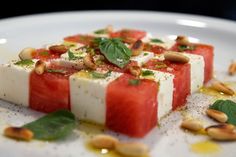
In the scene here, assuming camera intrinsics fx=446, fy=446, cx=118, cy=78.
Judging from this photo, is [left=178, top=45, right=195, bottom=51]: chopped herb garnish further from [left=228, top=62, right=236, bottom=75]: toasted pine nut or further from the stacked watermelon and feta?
[left=228, top=62, right=236, bottom=75]: toasted pine nut

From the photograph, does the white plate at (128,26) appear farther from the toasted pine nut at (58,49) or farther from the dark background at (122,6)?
the dark background at (122,6)

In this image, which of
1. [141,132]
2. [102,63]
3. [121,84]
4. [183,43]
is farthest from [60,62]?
[183,43]

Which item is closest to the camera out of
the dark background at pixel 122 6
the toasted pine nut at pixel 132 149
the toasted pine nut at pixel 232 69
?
the toasted pine nut at pixel 132 149

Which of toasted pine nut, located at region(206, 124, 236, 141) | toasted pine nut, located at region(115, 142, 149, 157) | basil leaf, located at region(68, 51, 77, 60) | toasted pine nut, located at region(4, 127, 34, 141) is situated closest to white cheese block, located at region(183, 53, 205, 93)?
toasted pine nut, located at region(206, 124, 236, 141)

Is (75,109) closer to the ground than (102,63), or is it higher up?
closer to the ground

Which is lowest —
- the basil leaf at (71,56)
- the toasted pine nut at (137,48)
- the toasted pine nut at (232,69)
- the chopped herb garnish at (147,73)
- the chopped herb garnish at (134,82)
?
the toasted pine nut at (232,69)

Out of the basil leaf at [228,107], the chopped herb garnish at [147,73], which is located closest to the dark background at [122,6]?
the basil leaf at [228,107]

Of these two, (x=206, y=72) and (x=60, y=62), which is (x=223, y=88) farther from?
(x=60, y=62)

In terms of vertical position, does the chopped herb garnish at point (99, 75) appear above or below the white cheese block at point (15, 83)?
above
